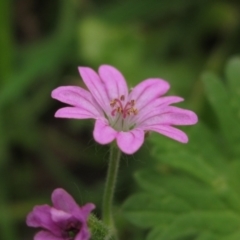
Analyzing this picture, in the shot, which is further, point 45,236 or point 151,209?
point 151,209

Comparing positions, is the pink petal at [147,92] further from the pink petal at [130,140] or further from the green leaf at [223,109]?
the green leaf at [223,109]

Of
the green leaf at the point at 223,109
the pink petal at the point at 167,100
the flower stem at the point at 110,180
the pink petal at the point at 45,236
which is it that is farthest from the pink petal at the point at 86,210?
the green leaf at the point at 223,109

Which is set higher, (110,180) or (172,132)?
(172,132)

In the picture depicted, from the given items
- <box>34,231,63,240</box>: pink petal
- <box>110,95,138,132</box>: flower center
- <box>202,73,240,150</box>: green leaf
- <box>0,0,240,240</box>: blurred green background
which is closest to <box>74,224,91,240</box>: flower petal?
<box>34,231,63,240</box>: pink petal

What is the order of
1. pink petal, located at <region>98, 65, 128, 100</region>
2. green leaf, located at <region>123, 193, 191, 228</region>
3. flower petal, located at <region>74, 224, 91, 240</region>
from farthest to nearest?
green leaf, located at <region>123, 193, 191, 228</region> → pink petal, located at <region>98, 65, 128, 100</region> → flower petal, located at <region>74, 224, 91, 240</region>

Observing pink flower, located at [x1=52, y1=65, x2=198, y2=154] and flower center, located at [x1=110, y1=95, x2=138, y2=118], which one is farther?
flower center, located at [x1=110, y1=95, x2=138, y2=118]

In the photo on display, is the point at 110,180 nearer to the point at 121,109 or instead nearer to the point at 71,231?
the point at 71,231

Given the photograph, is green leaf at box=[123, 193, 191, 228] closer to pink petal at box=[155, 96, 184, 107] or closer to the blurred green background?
the blurred green background

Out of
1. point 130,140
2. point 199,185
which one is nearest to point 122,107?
point 130,140
